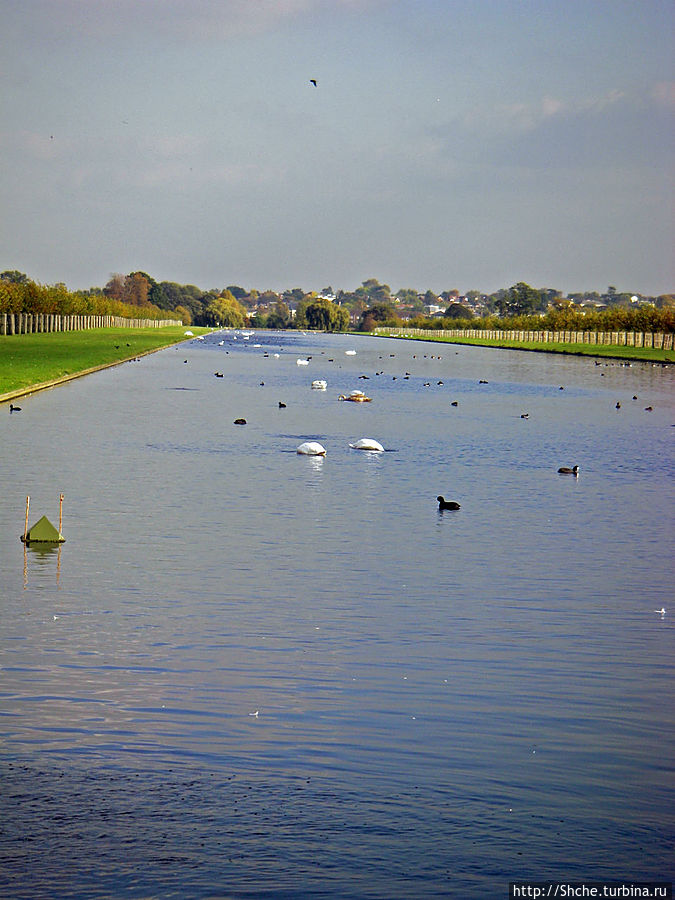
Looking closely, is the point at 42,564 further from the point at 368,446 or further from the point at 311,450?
the point at 368,446

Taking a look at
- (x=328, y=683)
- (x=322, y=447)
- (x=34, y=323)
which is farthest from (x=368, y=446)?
(x=34, y=323)

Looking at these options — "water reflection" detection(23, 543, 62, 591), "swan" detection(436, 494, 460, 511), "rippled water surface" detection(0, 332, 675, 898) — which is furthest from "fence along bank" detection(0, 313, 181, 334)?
"water reflection" detection(23, 543, 62, 591)

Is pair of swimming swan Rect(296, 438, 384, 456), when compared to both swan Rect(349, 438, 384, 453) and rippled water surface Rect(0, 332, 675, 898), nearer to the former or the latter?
swan Rect(349, 438, 384, 453)

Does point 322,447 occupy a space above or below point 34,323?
above

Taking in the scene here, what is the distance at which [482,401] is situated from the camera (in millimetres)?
52250

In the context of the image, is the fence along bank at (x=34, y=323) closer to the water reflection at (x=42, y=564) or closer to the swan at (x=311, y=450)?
the swan at (x=311, y=450)

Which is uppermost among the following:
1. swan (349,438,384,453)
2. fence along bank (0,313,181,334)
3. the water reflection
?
the water reflection

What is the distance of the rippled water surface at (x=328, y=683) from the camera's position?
7312 mm

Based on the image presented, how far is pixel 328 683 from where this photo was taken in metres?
10.7

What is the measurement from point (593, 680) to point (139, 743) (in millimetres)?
4171

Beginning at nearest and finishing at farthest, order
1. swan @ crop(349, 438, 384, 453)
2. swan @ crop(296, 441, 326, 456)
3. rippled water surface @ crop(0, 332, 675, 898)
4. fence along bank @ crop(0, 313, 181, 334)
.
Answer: rippled water surface @ crop(0, 332, 675, 898), swan @ crop(296, 441, 326, 456), swan @ crop(349, 438, 384, 453), fence along bank @ crop(0, 313, 181, 334)

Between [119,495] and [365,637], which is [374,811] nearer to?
[365,637]

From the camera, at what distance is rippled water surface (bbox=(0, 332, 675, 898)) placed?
7312 mm

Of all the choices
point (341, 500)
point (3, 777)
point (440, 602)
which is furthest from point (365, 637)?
point (341, 500)
